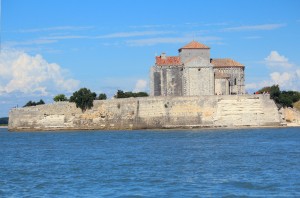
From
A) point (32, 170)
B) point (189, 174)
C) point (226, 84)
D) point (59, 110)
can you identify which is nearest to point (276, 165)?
point (189, 174)

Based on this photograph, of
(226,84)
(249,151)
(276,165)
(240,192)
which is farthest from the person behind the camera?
(226,84)

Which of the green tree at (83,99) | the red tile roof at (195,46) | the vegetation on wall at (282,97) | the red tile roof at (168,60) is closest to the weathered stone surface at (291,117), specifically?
the vegetation on wall at (282,97)

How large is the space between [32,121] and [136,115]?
38.2 ft

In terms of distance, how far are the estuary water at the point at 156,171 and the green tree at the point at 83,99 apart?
A: 968 inches

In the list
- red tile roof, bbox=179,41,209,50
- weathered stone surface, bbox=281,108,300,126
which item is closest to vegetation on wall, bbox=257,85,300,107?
weathered stone surface, bbox=281,108,300,126

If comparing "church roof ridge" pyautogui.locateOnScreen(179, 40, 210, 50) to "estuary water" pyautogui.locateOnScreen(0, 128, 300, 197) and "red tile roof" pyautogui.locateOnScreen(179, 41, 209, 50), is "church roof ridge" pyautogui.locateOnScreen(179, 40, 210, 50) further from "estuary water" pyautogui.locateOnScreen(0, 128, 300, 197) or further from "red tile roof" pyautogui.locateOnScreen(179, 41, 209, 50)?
"estuary water" pyautogui.locateOnScreen(0, 128, 300, 197)

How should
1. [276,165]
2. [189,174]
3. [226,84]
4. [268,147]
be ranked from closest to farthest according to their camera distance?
1. [189,174]
2. [276,165]
3. [268,147]
4. [226,84]

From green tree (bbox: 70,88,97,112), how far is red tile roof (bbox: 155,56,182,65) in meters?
6.83

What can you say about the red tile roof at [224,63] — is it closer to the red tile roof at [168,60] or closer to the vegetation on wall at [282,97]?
the red tile roof at [168,60]

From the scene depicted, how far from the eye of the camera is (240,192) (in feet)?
58.1

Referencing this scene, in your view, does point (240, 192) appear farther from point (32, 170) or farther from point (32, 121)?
point (32, 121)

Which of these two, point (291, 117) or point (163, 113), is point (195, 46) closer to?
point (163, 113)

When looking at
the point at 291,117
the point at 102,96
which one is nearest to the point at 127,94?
the point at 102,96

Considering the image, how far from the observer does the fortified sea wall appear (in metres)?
53.7
